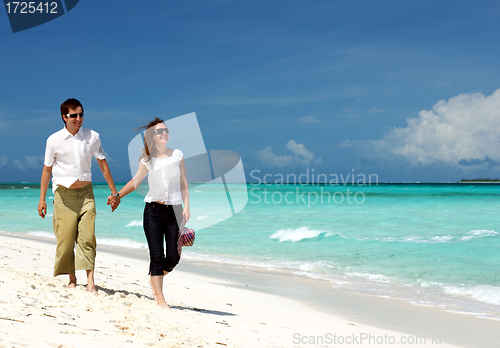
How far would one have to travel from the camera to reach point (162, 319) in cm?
355

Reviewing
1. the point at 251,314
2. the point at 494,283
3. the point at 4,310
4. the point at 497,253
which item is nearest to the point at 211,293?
the point at 251,314

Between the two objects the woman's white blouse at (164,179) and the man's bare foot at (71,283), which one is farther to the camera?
the man's bare foot at (71,283)

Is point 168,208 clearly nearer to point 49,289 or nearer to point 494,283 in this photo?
point 49,289

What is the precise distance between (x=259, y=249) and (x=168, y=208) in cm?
900

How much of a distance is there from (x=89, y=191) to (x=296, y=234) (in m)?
11.1

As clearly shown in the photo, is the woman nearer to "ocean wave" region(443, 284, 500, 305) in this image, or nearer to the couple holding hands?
the couple holding hands

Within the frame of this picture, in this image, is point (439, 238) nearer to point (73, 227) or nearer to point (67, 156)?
point (73, 227)

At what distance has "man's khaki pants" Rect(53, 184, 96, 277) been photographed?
4.06 meters

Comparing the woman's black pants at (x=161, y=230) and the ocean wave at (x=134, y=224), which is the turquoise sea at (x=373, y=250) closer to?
the ocean wave at (x=134, y=224)

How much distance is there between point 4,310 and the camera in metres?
3.01

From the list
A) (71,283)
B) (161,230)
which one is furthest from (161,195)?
(71,283)

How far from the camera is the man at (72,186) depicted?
3.98 m

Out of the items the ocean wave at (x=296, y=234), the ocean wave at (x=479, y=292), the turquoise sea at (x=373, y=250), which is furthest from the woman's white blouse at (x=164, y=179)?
the ocean wave at (x=296, y=234)

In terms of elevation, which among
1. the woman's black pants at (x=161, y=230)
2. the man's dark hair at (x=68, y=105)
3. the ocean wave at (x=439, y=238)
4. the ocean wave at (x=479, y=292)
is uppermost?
the man's dark hair at (x=68, y=105)
